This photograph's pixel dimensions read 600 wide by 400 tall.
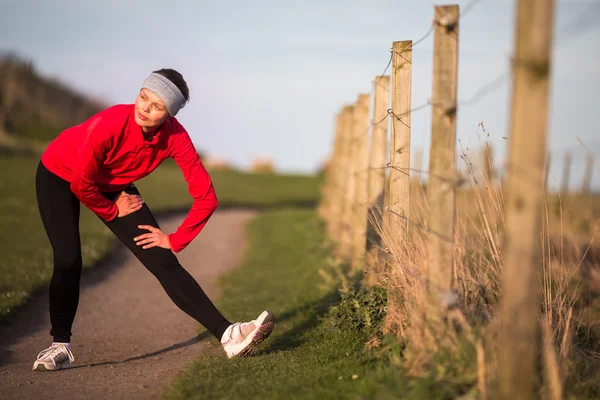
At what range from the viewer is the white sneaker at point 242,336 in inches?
186

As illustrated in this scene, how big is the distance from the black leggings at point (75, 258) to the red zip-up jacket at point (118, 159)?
0.11 meters

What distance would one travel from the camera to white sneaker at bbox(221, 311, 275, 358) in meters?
4.72

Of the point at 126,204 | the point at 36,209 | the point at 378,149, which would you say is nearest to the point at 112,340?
the point at 126,204

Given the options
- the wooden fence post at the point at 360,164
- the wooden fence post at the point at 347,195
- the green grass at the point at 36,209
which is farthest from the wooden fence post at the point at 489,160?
the green grass at the point at 36,209

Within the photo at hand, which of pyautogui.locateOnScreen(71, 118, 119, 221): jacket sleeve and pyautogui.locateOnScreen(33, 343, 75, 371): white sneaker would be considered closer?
pyautogui.locateOnScreen(71, 118, 119, 221): jacket sleeve

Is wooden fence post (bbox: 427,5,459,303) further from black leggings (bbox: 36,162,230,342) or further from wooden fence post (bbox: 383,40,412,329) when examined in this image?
black leggings (bbox: 36,162,230,342)

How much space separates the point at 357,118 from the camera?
972cm

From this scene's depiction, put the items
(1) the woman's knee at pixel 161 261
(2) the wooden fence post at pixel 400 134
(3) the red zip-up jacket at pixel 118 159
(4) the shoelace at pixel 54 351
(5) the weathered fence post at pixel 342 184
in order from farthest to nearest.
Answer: (5) the weathered fence post at pixel 342 184 < (2) the wooden fence post at pixel 400 134 < (4) the shoelace at pixel 54 351 < (1) the woman's knee at pixel 161 261 < (3) the red zip-up jacket at pixel 118 159

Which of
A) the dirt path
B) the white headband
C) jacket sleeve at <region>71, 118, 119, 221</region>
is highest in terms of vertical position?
the white headband

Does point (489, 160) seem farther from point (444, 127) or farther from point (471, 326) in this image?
point (471, 326)

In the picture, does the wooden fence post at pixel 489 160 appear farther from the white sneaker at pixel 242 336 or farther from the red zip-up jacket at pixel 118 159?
the red zip-up jacket at pixel 118 159

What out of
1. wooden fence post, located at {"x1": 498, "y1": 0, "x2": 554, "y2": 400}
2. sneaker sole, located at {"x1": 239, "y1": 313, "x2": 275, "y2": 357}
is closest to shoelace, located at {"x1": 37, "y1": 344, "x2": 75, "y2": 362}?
sneaker sole, located at {"x1": 239, "y1": 313, "x2": 275, "y2": 357}

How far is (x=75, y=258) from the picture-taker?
16.2 ft

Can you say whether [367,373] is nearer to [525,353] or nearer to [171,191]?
[525,353]
